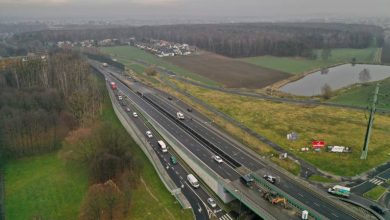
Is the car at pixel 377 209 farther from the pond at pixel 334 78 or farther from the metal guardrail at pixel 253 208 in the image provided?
the pond at pixel 334 78

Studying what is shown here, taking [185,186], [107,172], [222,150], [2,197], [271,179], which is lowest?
[2,197]

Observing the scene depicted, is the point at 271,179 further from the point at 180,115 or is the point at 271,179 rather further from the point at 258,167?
the point at 180,115

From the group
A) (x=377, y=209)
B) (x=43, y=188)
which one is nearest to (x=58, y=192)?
(x=43, y=188)

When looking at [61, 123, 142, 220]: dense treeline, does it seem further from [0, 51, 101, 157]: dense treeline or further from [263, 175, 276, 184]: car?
[263, 175, 276, 184]: car

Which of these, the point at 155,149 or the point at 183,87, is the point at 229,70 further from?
the point at 155,149

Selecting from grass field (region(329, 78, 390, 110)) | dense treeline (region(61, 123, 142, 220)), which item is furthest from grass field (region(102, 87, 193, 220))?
grass field (region(329, 78, 390, 110))

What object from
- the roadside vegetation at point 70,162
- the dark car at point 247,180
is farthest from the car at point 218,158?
the roadside vegetation at point 70,162

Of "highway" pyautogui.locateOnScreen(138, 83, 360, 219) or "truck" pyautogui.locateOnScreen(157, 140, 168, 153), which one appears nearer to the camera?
"highway" pyautogui.locateOnScreen(138, 83, 360, 219)
